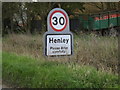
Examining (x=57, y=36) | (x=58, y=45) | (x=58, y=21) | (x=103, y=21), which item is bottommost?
(x=58, y=45)

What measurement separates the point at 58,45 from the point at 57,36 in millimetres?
274

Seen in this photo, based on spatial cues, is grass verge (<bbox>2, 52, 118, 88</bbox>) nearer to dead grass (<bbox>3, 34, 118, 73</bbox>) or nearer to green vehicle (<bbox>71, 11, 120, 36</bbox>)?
dead grass (<bbox>3, 34, 118, 73</bbox>)

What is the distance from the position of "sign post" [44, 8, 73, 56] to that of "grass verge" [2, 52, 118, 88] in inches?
22.1

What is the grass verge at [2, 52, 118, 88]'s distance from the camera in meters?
7.16

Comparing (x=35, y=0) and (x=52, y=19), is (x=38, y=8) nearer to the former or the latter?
(x=35, y=0)

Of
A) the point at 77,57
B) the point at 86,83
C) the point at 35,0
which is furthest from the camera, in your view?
the point at 35,0

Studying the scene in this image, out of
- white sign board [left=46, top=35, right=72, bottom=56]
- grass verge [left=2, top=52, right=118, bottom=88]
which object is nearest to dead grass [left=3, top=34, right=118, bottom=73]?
grass verge [left=2, top=52, right=118, bottom=88]

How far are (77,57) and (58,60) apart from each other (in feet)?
2.34

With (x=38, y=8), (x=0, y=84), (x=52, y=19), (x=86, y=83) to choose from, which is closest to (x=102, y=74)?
(x=86, y=83)

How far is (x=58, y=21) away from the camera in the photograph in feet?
26.6

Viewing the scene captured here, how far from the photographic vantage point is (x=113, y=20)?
20.8 meters

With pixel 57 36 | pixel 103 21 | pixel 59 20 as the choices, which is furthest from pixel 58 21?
pixel 103 21

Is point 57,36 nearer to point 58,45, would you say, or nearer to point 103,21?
point 58,45

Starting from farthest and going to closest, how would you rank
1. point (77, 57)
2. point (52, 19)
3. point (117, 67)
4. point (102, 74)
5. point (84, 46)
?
point (84, 46), point (77, 57), point (117, 67), point (52, 19), point (102, 74)
